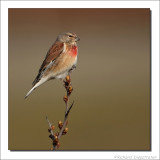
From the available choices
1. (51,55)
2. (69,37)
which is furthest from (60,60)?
(69,37)

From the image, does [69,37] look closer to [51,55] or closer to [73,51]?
[73,51]

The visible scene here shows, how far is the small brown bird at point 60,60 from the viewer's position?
530cm

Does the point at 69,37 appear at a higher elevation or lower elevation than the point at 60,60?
higher

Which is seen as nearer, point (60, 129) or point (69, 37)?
point (60, 129)

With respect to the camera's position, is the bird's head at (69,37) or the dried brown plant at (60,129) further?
the bird's head at (69,37)

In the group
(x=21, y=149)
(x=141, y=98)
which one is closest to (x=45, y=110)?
(x=21, y=149)

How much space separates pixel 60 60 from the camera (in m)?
5.36

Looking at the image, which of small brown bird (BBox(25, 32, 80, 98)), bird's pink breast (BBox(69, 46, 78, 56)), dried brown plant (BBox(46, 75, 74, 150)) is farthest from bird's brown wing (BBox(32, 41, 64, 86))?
dried brown plant (BBox(46, 75, 74, 150))

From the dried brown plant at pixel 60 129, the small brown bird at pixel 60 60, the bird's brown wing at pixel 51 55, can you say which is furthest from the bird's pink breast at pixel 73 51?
the dried brown plant at pixel 60 129

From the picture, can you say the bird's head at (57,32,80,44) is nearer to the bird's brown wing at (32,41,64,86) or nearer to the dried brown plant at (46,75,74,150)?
the bird's brown wing at (32,41,64,86)

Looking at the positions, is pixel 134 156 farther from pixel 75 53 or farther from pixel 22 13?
pixel 22 13

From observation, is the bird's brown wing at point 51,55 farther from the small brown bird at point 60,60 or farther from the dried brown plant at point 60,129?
the dried brown plant at point 60,129

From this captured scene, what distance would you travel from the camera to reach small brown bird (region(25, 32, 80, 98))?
5.30 metres

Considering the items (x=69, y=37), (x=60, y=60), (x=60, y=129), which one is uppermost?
(x=69, y=37)
